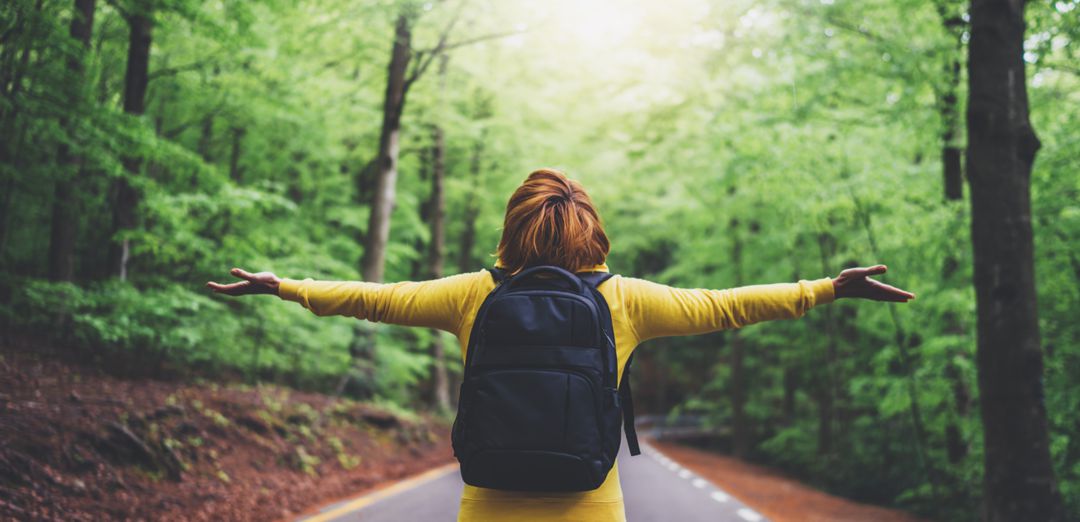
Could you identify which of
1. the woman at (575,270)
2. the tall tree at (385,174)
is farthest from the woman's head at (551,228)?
the tall tree at (385,174)

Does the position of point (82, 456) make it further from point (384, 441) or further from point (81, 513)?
point (384, 441)

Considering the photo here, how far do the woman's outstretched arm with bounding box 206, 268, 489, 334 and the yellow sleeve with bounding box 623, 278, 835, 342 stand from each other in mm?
500

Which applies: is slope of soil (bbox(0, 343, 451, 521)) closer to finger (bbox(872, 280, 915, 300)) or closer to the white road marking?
the white road marking

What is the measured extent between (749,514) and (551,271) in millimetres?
7208

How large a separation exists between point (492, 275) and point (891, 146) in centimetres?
1109

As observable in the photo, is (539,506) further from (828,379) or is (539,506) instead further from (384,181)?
(828,379)

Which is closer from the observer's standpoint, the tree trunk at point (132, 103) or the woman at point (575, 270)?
the woman at point (575, 270)

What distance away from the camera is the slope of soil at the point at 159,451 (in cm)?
525

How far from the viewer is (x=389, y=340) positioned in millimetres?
17000

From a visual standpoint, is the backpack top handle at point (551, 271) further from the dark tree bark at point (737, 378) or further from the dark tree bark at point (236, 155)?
the dark tree bark at point (737, 378)

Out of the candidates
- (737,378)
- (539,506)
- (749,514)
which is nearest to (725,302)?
(539,506)

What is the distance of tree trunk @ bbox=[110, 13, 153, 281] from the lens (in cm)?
918

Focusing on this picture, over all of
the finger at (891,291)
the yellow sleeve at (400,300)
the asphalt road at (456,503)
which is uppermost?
the finger at (891,291)

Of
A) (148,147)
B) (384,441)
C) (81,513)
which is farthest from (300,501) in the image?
(384,441)
